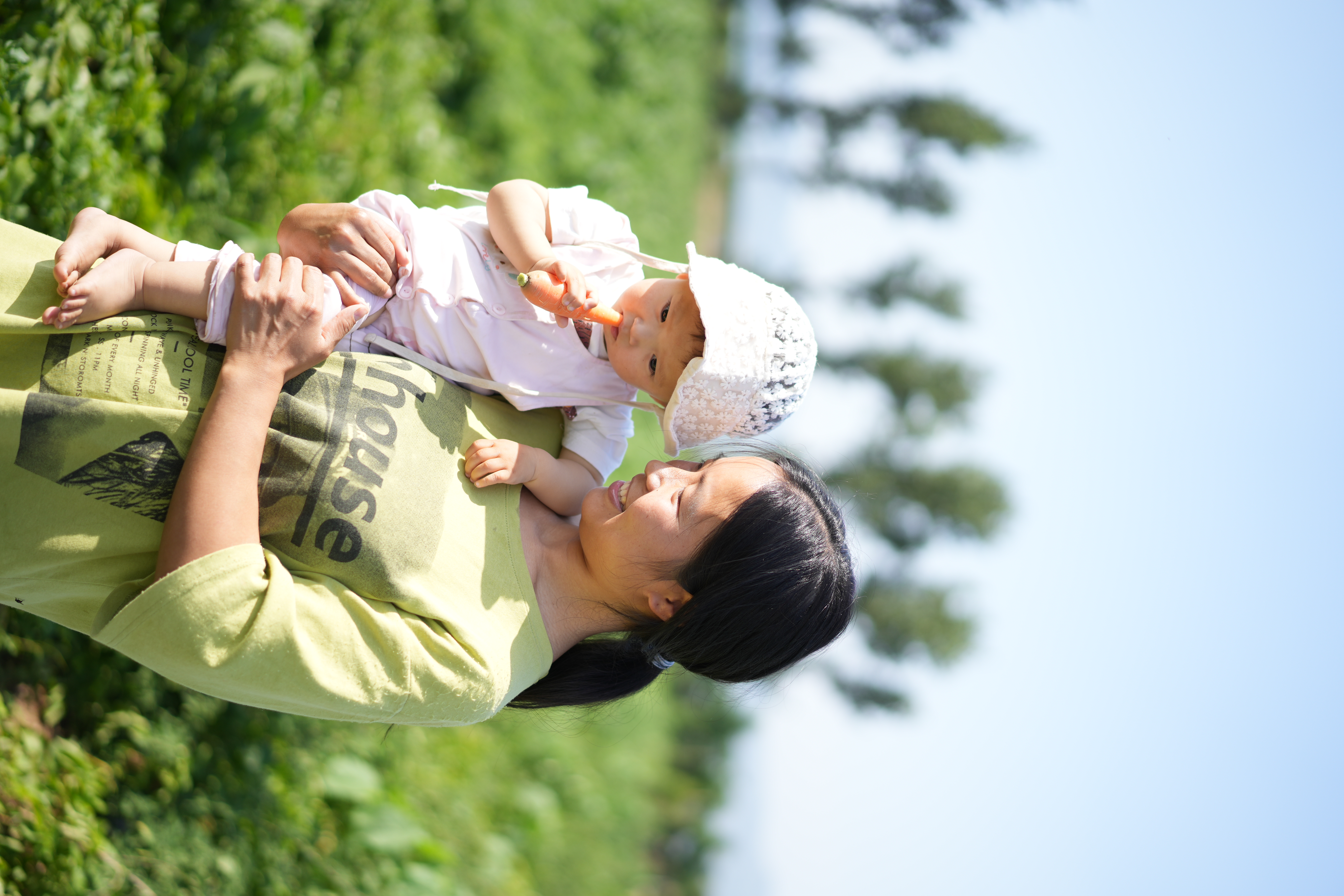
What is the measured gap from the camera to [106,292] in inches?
60.5

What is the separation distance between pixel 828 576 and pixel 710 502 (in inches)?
12.0

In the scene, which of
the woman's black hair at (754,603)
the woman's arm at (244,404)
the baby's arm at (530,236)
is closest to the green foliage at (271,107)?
the woman's arm at (244,404)

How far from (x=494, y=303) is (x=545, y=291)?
0.59ft

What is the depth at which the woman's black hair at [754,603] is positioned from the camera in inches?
72.4

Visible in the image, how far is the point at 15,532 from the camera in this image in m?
1.50

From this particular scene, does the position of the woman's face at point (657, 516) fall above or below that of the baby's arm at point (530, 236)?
below

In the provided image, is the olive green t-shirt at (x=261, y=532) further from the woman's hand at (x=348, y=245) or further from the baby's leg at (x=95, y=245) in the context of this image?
the woman's hand at (x=348, y=245)

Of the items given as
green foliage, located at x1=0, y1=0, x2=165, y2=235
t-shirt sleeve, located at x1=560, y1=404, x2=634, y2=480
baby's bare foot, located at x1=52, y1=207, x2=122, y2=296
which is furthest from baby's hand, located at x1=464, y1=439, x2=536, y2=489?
green foliage, located at x1=0, y1=0, x2=165, y2=235

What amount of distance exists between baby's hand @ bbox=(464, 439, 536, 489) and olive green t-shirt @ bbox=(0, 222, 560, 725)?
0.04m

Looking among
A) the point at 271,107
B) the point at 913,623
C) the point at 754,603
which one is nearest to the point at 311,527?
the point at 754,603

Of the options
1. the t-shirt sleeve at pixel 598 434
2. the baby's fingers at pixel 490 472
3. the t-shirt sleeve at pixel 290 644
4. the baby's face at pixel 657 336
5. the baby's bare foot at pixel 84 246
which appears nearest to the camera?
the t-shirt sleeve at pixel 290 644

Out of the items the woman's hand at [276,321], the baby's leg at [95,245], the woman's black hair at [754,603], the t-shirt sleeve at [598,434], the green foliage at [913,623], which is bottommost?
the green foliage at [913,623]

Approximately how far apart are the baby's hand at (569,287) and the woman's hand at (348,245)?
0.96 feet

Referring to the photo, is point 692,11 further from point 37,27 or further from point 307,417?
point 307,417
